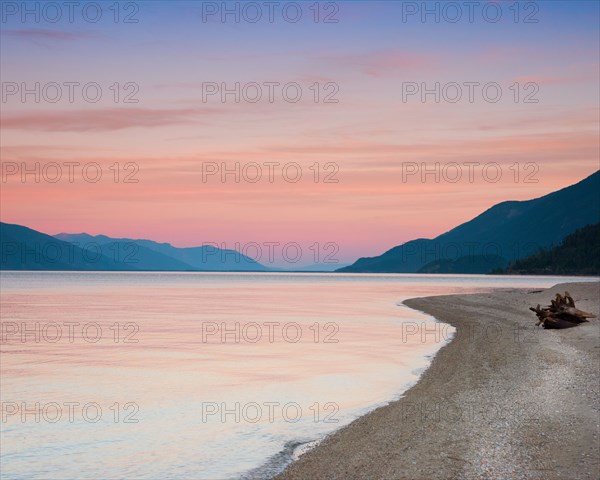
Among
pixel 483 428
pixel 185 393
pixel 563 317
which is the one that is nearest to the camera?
pixel 483 428

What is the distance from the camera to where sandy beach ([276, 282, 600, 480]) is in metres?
14.0

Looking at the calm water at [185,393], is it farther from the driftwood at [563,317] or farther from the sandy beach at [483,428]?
the driftwood at [563,317]

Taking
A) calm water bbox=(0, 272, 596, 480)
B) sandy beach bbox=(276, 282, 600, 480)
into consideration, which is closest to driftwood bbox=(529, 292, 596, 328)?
calm water bbox=(0, 272, 596, 480)

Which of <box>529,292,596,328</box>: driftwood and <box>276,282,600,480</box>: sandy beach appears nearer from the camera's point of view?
<box>276,282,600,480</box>: sandy beach

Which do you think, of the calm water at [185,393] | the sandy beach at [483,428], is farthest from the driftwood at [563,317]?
the sandy beach at [483,428]

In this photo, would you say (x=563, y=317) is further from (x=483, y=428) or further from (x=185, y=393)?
(x=483, y=428)

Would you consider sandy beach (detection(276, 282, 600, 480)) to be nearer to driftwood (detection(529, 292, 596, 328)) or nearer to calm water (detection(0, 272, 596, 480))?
calm water (detection(0, 272, 596, 480))

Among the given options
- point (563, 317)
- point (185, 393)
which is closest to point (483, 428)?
point (185, 393)

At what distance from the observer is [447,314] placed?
65000mm

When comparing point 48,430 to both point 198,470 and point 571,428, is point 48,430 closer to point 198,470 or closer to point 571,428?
point 198,470

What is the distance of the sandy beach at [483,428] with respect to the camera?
14.0m

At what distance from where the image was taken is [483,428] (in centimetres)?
1706

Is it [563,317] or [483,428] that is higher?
[563,317]

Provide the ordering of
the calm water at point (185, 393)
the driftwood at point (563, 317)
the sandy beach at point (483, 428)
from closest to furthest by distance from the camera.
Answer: the sandy beach at point (483, 428) → the calm water at point (185, 393) → the driftwood at point (563, 317)
